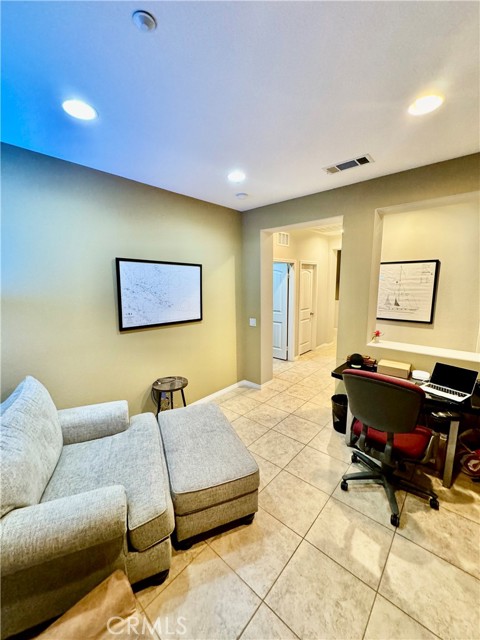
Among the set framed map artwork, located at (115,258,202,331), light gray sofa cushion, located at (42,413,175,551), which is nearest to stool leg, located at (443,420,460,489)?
light gray sofa cushion, located at (42,413,175,551)

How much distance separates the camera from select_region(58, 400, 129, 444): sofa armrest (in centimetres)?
191

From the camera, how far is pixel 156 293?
113 inches

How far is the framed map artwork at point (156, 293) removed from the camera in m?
2.60

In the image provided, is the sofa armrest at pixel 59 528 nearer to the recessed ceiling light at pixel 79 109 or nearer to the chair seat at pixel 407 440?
the chair seat at pixel 407 440

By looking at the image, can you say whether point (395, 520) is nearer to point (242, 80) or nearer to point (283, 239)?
point (242, 80)

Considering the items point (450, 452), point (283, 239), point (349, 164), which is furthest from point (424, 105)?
point (283, 239)

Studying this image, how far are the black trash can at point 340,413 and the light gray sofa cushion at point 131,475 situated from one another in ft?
6.25

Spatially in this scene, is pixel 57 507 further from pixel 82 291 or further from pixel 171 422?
pixel 82 291

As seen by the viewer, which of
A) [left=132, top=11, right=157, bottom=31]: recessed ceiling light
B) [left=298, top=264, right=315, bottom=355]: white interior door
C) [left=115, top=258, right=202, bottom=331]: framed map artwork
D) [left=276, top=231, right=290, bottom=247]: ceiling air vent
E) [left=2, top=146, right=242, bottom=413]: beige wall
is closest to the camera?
[left=132, top=11, right=157, bottom=31]: recessed ceiling light

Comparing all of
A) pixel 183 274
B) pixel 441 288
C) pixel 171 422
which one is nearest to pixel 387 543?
pixel 171 422

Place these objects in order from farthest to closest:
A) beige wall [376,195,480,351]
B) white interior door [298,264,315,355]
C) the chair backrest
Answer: white interior door [298,264,315,355] < beige wall [376,195,480,351] < the chair backrest

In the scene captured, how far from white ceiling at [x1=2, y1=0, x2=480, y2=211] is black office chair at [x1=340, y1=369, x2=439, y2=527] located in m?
1.68
